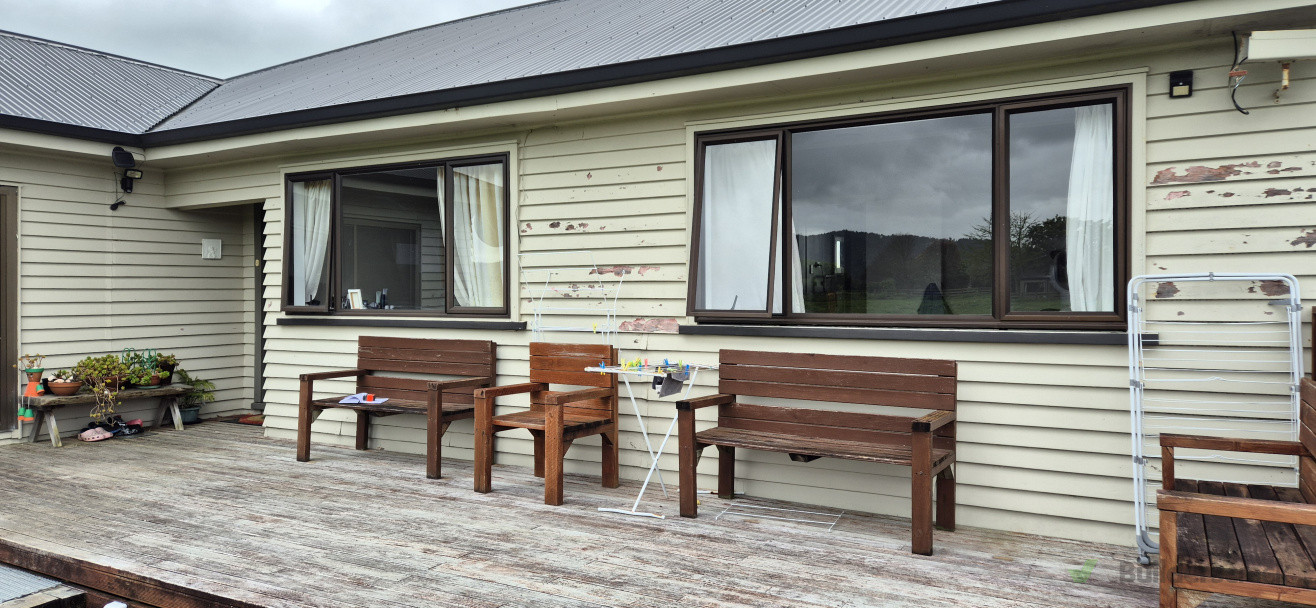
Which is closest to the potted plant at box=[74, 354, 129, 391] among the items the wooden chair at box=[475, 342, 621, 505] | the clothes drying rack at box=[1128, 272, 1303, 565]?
the wooden chair at box=[475, 342, 621, 505]

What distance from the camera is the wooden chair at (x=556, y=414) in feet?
15.4

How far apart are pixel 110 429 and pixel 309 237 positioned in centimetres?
239

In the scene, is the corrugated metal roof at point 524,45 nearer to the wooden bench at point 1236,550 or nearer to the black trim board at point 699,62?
the black trim board at point 699,62

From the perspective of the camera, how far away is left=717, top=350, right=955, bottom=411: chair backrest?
13.9 feet

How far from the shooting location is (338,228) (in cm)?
673

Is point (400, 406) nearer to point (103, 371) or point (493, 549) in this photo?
point (493, 549)

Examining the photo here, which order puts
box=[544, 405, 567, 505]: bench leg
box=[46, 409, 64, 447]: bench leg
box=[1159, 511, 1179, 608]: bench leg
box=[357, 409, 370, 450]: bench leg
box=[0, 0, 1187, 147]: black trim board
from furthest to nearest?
box=[46, 409, 64, 447]: bench leg → box=[357, 409, 370, 450]: bench leg → box=[544, 405, 567, 505]: bench leg → box=[0, 0, 1187, 147]: black trim board → box=[1159, 511, 1179, 608]: bench leg

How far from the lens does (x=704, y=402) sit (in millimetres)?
4504

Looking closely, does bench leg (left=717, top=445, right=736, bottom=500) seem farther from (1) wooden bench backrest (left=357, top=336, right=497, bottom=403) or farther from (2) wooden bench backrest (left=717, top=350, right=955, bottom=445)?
(1) wooden bench backrest (left=357, top=336, right=497, bottom=403)

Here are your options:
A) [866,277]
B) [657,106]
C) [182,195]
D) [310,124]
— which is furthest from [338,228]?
[866,277]

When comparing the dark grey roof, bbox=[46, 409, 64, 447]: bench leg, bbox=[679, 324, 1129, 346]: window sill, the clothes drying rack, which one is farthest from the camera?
the dark grey roof

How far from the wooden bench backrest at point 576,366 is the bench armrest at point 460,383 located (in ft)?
1.36

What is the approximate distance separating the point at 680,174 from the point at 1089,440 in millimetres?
2696

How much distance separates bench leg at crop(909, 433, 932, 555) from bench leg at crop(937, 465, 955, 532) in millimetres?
502
